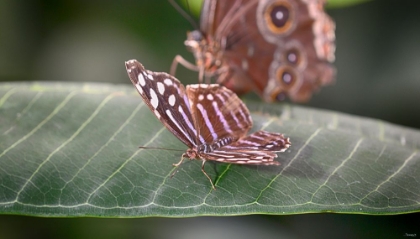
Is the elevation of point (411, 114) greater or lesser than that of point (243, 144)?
lesser

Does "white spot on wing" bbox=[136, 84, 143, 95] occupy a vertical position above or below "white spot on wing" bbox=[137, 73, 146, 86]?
below

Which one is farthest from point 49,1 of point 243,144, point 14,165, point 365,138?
point 365,138

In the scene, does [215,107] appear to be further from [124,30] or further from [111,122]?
[124,30]

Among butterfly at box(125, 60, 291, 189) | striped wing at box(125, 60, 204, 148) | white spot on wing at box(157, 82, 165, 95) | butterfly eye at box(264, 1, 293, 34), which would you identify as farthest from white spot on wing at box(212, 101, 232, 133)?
butterfly eye at box(264, 1, 293, 34)

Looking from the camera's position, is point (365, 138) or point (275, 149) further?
point (365, 138)

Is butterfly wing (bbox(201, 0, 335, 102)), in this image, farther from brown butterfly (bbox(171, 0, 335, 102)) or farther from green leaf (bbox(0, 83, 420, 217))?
green leaf (bbox(0, 83, 420, 217))

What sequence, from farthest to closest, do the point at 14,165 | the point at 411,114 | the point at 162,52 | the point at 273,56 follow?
the point at 162,52 < the point at 411,114 < the point at 273,56 < the point at 14,165

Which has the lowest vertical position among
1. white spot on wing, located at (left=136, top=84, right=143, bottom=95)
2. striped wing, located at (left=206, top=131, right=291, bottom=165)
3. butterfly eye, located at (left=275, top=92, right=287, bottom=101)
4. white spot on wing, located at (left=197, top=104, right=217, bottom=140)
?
butterfly eye, located at (left=275, top=92, right=287, bottom=101)

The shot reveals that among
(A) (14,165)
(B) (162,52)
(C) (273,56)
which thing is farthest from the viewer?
(B) (162,52)
